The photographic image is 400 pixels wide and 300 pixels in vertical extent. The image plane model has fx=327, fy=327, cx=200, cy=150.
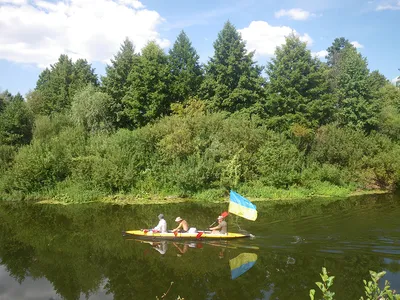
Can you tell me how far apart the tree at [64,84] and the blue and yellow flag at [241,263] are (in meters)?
35.0

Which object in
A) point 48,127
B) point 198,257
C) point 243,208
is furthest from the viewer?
point 48,127

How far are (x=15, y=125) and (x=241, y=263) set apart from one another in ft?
96.1

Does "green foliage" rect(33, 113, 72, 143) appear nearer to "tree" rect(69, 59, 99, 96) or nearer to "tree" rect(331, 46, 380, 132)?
"tree" rect(69, 59, 99, 96)

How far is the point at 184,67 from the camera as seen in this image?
126 feet

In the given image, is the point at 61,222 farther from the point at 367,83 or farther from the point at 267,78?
the point at 367,83

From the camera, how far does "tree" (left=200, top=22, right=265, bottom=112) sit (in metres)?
35.3

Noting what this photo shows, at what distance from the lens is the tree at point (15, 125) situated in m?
33.3

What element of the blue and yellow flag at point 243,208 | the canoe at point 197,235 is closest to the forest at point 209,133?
the blue and yellow flag at point 243,208

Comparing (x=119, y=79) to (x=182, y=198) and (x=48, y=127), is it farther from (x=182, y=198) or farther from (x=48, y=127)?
(x=182, y=198)

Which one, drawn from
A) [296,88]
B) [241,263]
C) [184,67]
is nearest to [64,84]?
[184,67]

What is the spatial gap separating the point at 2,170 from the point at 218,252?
2379 cm

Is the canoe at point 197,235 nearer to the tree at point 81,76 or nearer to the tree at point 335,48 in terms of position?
the tree at point 81,76

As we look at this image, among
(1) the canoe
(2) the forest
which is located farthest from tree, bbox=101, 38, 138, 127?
(1) the canoe

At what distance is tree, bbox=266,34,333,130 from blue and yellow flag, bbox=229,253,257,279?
68.2 ft
